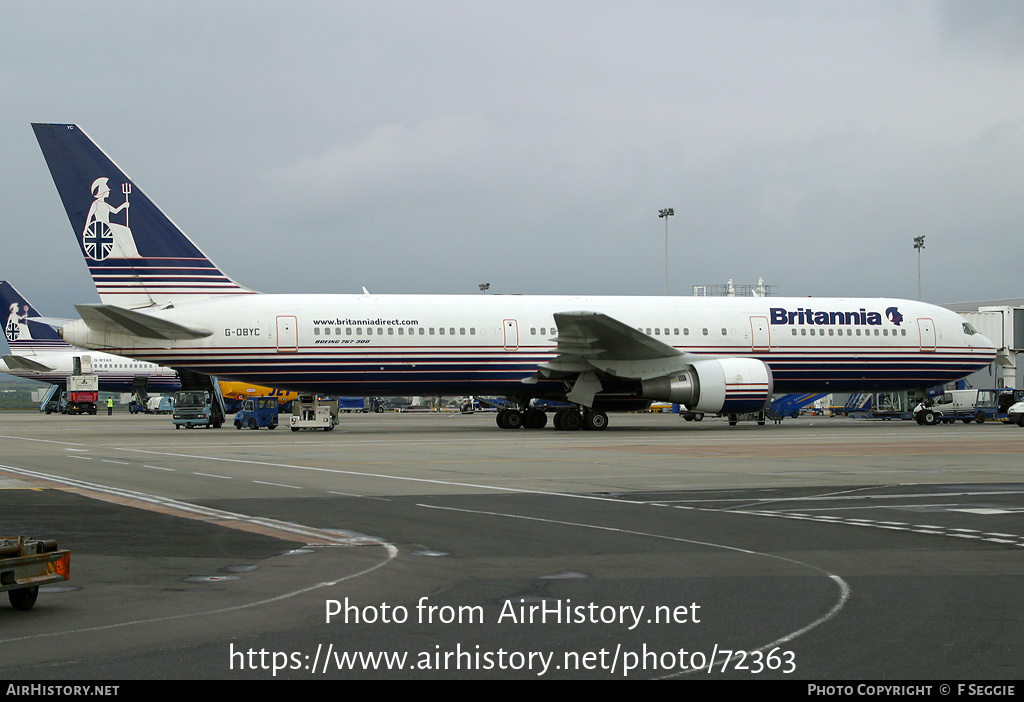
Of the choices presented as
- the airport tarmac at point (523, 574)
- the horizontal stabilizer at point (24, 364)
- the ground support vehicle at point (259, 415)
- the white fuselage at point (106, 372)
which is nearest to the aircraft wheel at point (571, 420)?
the ground support vehicle at point (259, 415)

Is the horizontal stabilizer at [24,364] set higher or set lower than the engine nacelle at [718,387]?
higher

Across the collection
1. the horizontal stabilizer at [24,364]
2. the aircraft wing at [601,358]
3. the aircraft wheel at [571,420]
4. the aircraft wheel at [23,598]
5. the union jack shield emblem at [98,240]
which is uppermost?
the union jack shield emblem at [98,240]

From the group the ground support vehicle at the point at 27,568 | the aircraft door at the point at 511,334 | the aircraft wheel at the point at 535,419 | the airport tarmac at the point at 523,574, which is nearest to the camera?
the airport tarmac at the point at 523,574

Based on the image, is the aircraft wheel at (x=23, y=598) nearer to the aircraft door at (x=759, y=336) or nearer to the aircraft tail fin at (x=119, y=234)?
the aircraft tail fin at (x=119, y=234)

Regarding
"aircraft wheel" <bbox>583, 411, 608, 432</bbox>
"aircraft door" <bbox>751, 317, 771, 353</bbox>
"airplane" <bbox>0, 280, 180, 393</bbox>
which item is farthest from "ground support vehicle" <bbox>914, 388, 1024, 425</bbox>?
"airplane" <bbox>0, 280, 180, 393</bbox>

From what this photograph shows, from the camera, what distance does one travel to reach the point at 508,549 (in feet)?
31.0

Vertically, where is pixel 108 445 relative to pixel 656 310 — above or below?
below

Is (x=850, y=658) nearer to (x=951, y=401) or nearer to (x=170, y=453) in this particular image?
(x=170, y=453)

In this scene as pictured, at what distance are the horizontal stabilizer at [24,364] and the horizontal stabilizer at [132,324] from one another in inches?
2007

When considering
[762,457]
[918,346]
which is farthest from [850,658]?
[918,346]

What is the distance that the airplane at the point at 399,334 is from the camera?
31.4 metres

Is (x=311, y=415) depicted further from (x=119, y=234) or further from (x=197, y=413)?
(x=119, y=234)

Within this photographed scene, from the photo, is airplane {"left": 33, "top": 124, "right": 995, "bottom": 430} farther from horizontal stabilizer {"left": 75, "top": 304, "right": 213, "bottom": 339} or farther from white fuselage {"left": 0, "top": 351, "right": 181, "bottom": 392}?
white fuselage {"left": 0, "top": 351, "right": 181, "bottom": 392}
